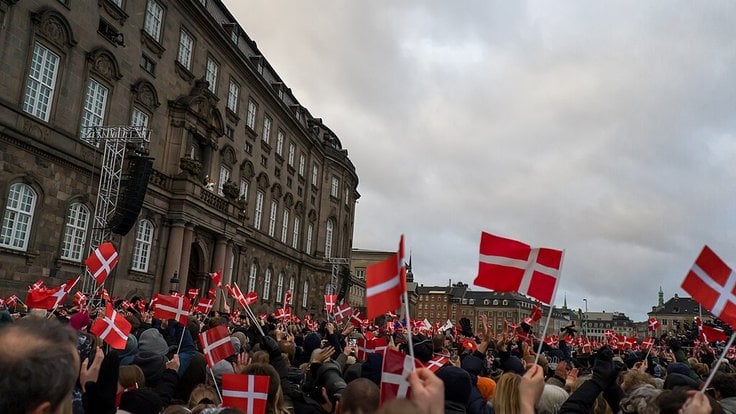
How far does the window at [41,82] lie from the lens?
69.7 feet

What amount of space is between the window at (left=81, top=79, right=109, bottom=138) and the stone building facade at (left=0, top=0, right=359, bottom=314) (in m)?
0.06

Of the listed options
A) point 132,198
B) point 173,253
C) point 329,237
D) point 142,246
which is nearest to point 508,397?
point 132,198

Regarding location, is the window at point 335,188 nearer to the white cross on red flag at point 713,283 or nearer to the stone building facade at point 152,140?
the stone building facade at point 152,140

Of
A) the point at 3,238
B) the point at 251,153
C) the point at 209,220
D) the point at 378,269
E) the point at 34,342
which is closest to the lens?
the point at 34,342

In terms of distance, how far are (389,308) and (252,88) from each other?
39.5 meters

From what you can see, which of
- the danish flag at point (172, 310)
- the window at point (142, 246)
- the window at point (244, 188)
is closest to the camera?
the danish flag at point (172, 310)

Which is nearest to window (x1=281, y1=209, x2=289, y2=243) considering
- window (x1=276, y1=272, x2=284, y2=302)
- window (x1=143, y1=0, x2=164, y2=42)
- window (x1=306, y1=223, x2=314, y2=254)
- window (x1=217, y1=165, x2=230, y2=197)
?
window (x1=276, y1=272, x2=284, y2=302)

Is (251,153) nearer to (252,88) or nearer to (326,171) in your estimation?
(252,88)

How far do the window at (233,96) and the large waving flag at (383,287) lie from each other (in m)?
35.3

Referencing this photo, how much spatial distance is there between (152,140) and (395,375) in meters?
27.5

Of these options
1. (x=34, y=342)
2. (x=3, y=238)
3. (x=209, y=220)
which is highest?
(x=209, y=220)

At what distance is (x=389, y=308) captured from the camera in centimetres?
450

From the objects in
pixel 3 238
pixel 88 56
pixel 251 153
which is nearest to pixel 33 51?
pixel 88 56

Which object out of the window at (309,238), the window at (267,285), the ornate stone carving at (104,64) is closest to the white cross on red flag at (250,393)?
the ornate stone carving at (104,64)
